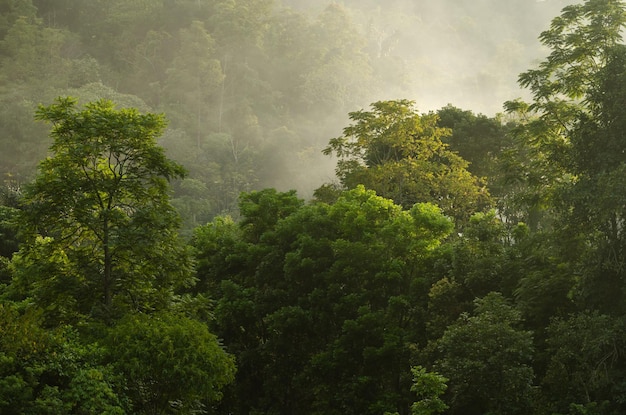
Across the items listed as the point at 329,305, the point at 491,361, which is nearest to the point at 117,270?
the point at 329,305

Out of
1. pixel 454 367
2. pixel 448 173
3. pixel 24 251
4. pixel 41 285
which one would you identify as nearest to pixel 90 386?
pixel 41 285

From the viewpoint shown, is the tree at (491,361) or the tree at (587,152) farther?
the tree at (587,152)

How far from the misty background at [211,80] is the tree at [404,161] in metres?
30.1

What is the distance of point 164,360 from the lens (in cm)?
1526

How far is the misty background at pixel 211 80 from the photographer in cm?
6725

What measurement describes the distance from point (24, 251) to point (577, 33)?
1564 cm

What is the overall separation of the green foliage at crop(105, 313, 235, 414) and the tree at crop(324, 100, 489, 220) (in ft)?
51.0

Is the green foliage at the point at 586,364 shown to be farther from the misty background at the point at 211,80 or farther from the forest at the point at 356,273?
the misty background at the point at 211,80

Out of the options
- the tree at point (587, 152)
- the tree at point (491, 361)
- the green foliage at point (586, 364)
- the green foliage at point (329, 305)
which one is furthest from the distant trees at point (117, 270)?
the tree at point (587, 152)

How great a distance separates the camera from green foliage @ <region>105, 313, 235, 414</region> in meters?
15.1

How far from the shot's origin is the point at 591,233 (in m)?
18.6

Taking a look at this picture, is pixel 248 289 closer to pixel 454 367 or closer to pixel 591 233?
pixel 454 367

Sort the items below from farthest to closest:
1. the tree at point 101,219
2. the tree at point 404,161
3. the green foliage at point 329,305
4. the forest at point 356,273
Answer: the tree at point 404,161 < the green foliage at point 329,305 < the tree at point 101,219 < the forest at point 356,273

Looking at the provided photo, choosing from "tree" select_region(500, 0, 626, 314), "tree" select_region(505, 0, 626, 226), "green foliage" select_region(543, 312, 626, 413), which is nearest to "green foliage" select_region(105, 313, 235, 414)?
"green foliage" select_region(543, 312, 626, 413)
